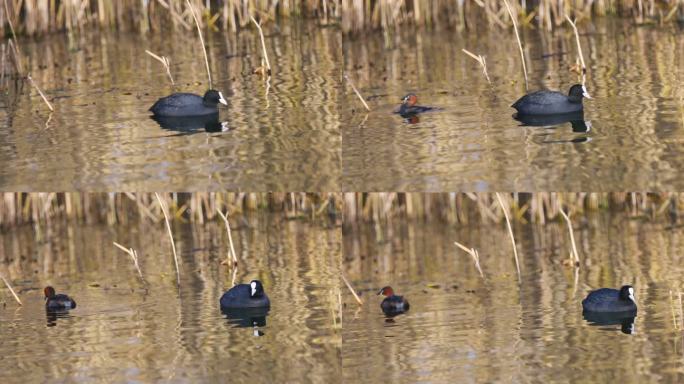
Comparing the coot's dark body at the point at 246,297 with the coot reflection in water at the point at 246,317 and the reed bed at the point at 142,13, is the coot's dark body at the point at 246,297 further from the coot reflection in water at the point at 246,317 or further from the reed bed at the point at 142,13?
the reed bed at the point at 142,13

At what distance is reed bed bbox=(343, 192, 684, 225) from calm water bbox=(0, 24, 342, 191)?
1.06m

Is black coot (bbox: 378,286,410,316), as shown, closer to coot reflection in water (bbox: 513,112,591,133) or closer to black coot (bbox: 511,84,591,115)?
coot reflection in water (bbox: 513,112,591,133)

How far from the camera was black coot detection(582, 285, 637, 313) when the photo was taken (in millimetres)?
12648

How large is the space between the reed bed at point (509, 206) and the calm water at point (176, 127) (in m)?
1.06

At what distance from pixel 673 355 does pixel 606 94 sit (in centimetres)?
334

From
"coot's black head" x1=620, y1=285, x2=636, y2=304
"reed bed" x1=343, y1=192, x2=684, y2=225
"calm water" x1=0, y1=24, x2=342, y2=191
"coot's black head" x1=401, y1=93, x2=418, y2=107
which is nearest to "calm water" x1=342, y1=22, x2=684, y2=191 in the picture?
"coot's black head" x1=401, y1=93, x2=418, y2=107

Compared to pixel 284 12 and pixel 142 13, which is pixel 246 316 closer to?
pixel 284 12

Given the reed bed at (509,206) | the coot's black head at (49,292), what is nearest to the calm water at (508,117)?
the reed bed at (509,206)

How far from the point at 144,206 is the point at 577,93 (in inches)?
152

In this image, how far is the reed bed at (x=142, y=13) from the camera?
16125 millimetres

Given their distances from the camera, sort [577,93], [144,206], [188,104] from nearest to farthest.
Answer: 1. [577,93]
2. [188,104]
3. [144,206]

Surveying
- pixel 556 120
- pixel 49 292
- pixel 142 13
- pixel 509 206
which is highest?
pixel 142 13

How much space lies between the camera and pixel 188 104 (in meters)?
14.3

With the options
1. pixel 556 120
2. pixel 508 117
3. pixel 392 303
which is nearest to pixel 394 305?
pixel 392 303
